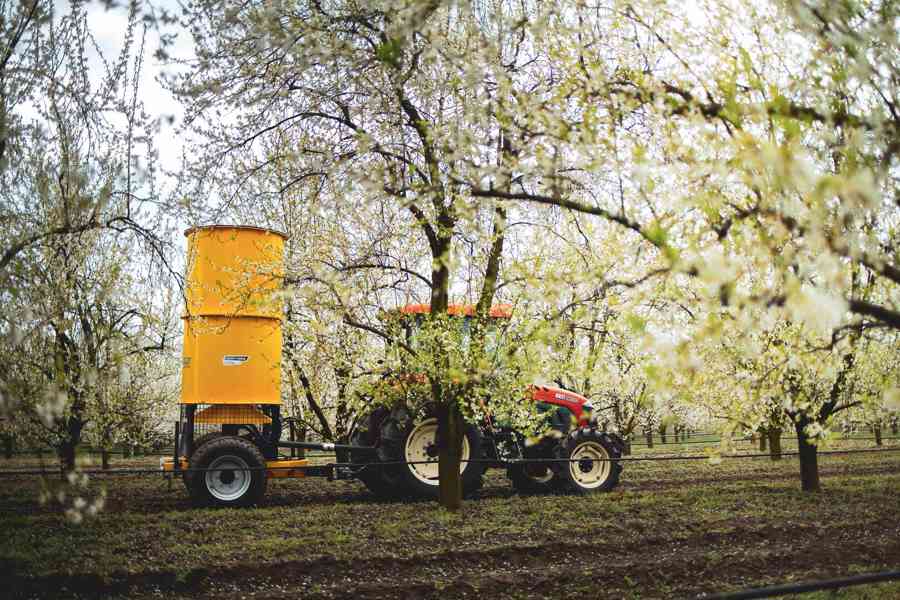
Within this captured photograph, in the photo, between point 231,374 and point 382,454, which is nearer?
point 231,374

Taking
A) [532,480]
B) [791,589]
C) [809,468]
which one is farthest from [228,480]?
[809,468]

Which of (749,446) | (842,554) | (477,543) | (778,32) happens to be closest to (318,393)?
(477,543)

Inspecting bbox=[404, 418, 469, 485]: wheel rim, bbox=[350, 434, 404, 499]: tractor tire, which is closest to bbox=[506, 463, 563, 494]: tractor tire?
bbox=[404, 418, 469, 485]: wheel rim

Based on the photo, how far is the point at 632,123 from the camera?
229 inches

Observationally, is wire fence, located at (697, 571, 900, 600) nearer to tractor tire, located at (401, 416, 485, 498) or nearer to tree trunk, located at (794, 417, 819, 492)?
tractor tire, located at (401, 416, 485, 498)

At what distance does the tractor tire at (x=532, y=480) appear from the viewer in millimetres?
11531

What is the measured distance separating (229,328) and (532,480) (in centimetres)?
510

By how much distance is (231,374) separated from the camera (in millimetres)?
9758

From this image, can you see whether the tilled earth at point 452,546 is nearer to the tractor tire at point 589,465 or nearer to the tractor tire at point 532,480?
the tractor tire at point 589,465

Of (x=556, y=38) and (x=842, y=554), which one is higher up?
(x=556, y=38)

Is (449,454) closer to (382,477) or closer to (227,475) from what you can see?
(382,477)

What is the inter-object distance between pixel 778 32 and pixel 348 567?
5.18m

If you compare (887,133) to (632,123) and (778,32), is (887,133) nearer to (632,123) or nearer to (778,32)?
(778,32)

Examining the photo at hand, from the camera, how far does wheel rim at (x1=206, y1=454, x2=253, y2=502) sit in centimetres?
945
